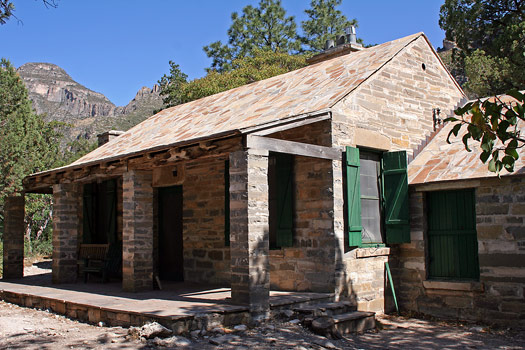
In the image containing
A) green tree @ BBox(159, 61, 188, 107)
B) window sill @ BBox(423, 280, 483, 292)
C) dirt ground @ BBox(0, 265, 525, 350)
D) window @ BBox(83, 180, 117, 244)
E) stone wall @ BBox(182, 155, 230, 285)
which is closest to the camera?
dirt ground @ BBox(0, 265, 525, 350)

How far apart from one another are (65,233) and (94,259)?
4.24 feet

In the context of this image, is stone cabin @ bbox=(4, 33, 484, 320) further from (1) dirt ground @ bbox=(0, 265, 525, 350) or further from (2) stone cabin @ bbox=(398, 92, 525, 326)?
(1) dirt ground @ bbox=(0, 265, 525, 350)

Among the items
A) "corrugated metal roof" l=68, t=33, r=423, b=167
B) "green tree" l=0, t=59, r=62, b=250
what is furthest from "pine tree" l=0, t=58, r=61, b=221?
"corrugated metal roof" l=68, t=33, r=423, b=167

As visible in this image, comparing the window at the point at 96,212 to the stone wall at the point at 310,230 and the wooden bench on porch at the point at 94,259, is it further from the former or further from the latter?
the stone wall at the point at 310,230

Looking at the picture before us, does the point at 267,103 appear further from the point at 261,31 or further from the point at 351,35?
the point at 261,31

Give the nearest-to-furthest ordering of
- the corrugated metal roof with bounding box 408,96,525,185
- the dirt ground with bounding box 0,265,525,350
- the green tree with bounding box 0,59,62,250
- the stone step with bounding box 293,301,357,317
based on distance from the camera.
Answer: the dirt ground with bounding box 0,265,525,350, the stone step with bounding box 293,301,357,317, the corrugated metal roof with bounding box 408,96,525,185, the green tree with bounding box 0,59,62,250

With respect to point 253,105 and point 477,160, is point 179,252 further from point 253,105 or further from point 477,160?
point 477,160

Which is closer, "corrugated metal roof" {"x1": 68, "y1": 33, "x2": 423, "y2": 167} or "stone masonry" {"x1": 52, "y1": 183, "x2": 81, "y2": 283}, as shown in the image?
"corrugated metal roof" {"x1": 68, "y1": 33, "x2": 423, "y2": 167}

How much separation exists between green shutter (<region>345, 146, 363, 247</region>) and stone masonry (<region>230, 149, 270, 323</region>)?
6.09ft

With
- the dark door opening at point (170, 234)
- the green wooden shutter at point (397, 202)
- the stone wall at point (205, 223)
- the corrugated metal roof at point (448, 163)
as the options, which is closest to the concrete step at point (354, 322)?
the green wooden shutter at point (397, 202)

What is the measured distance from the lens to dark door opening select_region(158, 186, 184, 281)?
35.8 ft

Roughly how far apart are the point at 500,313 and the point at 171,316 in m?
4.89

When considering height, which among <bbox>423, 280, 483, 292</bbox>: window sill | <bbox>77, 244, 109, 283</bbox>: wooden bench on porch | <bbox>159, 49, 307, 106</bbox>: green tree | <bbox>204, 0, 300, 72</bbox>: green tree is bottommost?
<bbox>423, 280, 483, 292</bbox>: window sill

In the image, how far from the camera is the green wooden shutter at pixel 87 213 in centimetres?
1271
